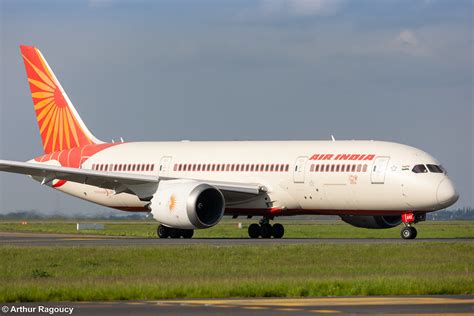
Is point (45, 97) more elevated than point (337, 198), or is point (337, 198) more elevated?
point (45, 97)

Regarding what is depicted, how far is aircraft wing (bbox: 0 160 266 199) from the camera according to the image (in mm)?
48781

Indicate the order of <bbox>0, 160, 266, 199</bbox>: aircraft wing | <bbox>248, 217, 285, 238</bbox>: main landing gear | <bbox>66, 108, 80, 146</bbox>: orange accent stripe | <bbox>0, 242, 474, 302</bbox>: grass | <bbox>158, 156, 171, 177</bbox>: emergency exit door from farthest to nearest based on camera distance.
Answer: <bbox>66, 108, 80, 146</bbox>: orange accent stripe
<bbox>158, 156, 171, 177</bbox>: emergency exit door
<bbox>248, 217, 285, 238</bbox>: main landing gear
<bbox>0, 160, 266, 199</bbox>: aircraft wing
<bbox>0, 242, 474, 302</bbox>: grass

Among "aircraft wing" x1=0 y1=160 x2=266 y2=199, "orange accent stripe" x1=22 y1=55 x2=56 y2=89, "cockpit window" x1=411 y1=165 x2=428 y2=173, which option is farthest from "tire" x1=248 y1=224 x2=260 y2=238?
"orange accent stripe" x1=22 y1=55 x2=56 y2=89

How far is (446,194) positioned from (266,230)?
9510 millimetres

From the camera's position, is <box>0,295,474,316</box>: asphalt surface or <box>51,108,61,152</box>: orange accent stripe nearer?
<box>0,295,474,316</box>: asphalt surface

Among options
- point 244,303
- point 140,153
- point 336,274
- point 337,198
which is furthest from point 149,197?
point 244,303

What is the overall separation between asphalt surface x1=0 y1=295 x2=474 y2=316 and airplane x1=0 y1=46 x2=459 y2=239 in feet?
78.9

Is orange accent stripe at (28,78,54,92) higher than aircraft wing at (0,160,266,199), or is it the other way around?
orange accent stripe at (28,78,54,92)

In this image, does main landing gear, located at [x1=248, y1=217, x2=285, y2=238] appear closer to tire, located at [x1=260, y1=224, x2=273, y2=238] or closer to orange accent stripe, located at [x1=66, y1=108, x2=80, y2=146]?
tire, located at [x1=260, y1=224, x2=273, y2=238]

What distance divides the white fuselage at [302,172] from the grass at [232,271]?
5992 millimetres

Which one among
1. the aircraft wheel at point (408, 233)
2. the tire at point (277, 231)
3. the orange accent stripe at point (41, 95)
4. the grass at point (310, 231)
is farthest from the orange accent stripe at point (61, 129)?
the aircraft wheel at point (408, 233)

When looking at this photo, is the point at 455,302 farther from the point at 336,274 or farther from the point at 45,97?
the point at 45,97

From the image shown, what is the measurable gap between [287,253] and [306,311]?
655 inches

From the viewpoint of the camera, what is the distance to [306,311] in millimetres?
18719
